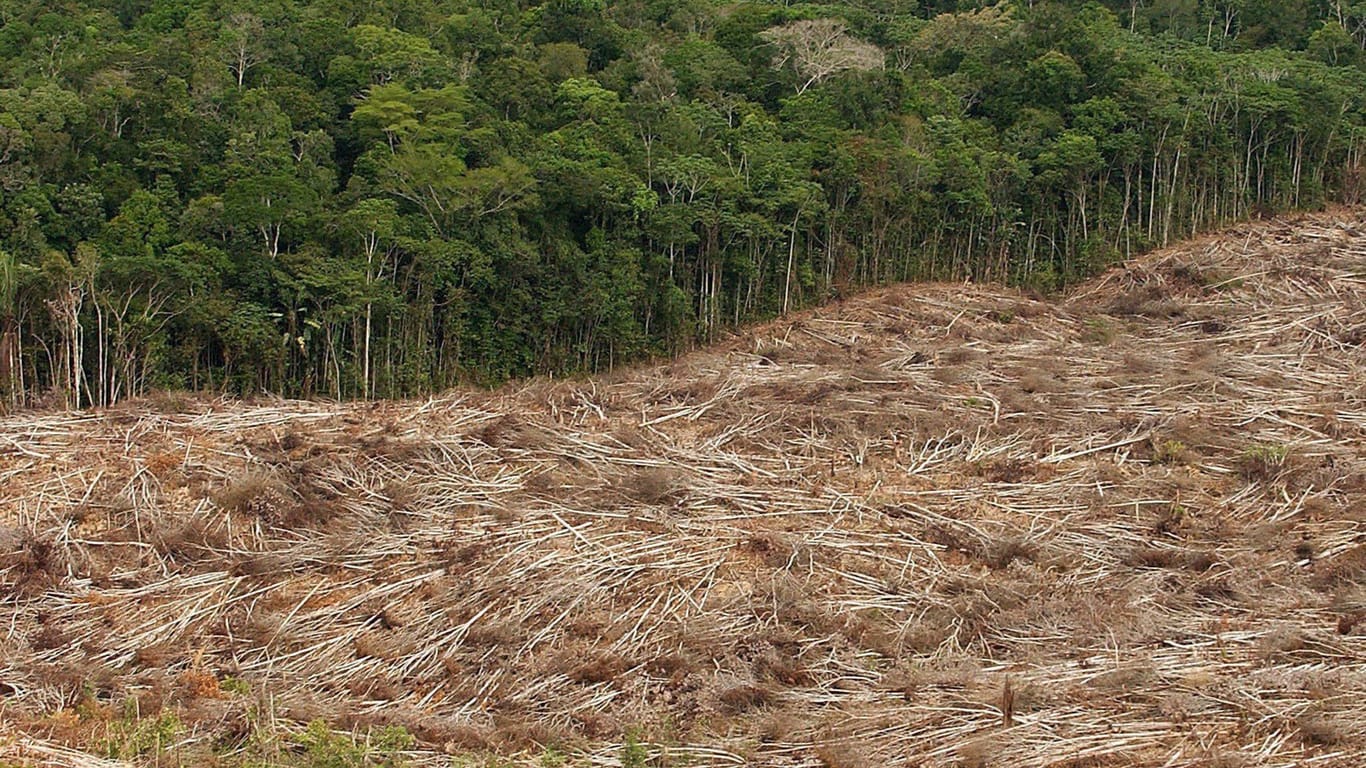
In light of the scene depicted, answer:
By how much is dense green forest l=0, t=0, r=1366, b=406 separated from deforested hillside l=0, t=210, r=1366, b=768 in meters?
3.02

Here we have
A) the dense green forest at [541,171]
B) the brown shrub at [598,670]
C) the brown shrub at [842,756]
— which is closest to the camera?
the brown shrub at [842,756]

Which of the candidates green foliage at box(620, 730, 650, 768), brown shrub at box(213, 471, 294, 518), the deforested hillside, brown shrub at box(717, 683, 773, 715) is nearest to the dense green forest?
the deforested hillside

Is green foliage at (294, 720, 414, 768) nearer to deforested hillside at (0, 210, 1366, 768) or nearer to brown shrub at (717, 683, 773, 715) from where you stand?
deforested hillside at (0, 210, 1366, 768)

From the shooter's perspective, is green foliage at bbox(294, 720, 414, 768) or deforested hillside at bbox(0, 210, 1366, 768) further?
deforested hillside at bbox(0, 210, 1366, 768)

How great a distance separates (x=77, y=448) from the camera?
955 centimetres

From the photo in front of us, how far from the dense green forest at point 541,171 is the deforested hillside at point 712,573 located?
302 centimetres

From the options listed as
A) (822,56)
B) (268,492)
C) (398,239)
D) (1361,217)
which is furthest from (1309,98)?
(268,492)

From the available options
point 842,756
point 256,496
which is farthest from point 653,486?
→ point 842,756

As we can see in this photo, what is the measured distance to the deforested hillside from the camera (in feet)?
19.8

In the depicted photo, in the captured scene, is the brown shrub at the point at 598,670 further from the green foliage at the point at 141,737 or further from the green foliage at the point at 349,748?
the green foliage at the point at 141,737

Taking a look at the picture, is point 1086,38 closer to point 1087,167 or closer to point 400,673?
point 1087,167

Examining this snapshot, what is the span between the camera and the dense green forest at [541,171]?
14.1m

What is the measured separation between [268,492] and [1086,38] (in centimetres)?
1493

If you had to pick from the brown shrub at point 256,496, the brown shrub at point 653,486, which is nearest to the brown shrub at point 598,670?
the brown shrub at point 653,486
